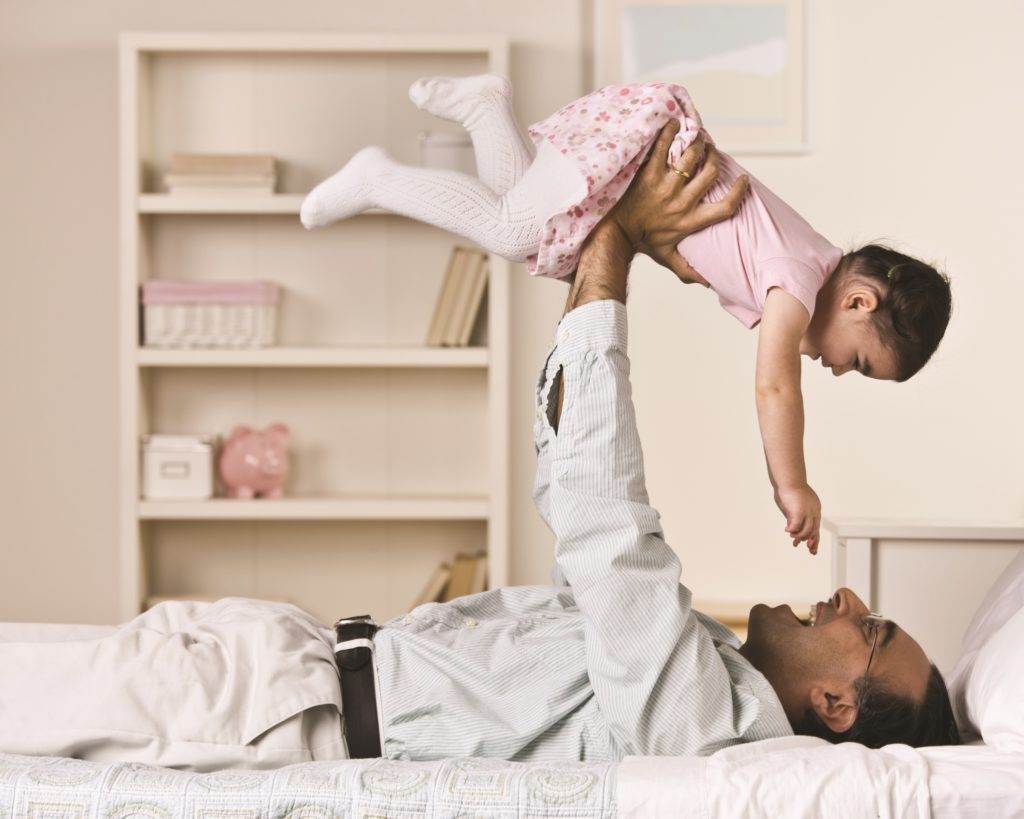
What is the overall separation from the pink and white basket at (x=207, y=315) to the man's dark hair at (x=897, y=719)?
7.25 feet

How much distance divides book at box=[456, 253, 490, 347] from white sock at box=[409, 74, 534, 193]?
137 centimetres

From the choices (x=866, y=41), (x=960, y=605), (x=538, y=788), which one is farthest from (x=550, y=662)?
(x=866, y=41)

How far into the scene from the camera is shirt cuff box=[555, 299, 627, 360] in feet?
4.69

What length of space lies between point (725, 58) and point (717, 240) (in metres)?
1.86

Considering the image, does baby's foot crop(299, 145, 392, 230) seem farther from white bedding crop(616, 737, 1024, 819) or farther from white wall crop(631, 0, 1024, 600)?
white wall crop(631, 0, 1024, 600)

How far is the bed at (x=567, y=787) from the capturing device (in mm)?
1169

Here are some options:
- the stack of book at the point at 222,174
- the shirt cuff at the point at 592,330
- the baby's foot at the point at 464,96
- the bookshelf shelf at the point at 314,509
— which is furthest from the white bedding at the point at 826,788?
the stack of book at the point at 222,174


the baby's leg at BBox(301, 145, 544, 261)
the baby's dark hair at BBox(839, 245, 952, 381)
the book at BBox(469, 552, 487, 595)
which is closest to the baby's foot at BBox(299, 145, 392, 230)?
the baby's leg at BBox(301, 145, 544, 261)

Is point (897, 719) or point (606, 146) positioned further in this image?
point (606, 146)

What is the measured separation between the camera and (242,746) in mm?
1369

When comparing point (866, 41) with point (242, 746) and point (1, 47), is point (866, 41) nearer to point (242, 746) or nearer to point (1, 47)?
point (1, 47)

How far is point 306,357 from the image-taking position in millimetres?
3256

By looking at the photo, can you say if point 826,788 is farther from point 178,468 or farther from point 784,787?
point 178,468

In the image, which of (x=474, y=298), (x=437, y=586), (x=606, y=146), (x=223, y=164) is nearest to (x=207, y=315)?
(x=223, y=164)
